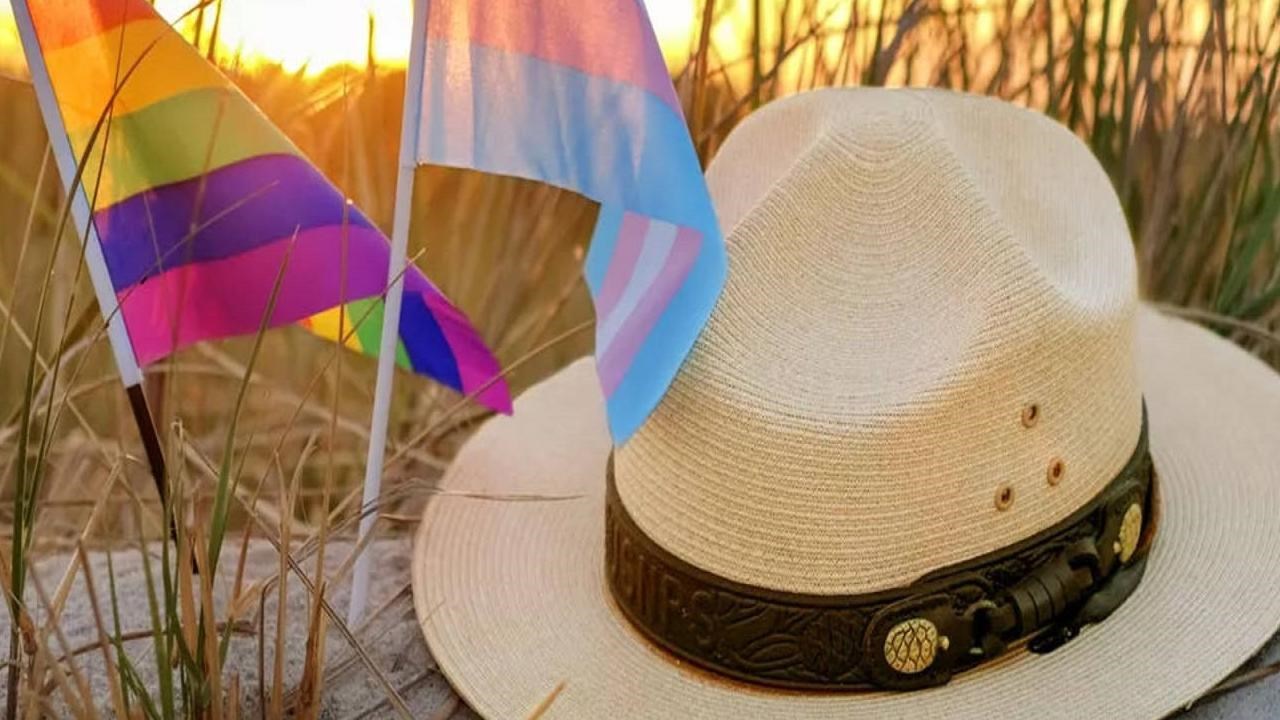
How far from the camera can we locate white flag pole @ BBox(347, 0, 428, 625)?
1490mm

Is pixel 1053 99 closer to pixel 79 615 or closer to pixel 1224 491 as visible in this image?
pixel 1224 491

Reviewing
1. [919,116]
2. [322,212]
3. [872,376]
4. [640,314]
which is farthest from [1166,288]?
[322,212]

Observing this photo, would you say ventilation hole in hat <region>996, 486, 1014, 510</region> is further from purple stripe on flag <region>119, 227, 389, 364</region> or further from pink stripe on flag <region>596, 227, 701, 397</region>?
purple stripe on flag <region>119, 227, 389, 364</region>

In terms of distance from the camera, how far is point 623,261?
1476 mm

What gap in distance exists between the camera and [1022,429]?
1465 mm

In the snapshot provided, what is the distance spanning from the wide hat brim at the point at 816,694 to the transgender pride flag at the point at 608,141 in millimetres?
268

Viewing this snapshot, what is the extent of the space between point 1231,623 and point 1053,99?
3.28ft

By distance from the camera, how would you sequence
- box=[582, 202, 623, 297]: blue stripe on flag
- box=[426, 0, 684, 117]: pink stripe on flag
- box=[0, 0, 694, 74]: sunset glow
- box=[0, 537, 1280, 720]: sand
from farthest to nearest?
box=[0, 0, 694, 74]: sunset glow < box=[0, 537, 1280, 720]: sand < box=[582, 202, 623, 297]: blue stripe on flag < box=[426, 0, 684, 117]: pink stripe on flag

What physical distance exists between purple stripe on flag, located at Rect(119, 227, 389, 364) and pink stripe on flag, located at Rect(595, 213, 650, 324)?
0.86ft

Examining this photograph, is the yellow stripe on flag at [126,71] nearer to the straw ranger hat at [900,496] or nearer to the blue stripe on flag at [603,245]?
the blue stripe on flag at [603,245]

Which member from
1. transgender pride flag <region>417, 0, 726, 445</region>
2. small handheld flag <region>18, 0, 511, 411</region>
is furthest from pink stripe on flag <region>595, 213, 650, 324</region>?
small handheld flag <region>18, 0, 511, 411</region>

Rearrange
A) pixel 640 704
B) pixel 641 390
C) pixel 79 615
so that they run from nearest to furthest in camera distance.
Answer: pixel 641 390, pixel 640 704, pixel 79 615

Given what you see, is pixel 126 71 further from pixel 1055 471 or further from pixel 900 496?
pixel 1055 471

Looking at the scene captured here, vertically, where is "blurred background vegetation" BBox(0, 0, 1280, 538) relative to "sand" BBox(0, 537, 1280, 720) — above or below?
above
